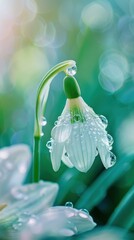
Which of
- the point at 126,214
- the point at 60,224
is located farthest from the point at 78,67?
the point at 60,224

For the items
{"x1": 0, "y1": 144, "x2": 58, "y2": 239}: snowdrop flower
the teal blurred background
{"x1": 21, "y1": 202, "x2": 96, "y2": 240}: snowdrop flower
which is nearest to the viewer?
{"x1": 21, "y1": 202, "x2": 96, "y2": 240}: snowdrop flower

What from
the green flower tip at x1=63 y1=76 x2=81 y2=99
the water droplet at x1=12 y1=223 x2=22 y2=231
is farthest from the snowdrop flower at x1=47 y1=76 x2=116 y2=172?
the water droplet at x1=12 y1=223 x2=22 y2=231

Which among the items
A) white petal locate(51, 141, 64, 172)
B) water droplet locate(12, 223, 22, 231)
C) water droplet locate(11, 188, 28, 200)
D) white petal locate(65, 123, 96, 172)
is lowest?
water droplet locate(12, 223, 22, 231)

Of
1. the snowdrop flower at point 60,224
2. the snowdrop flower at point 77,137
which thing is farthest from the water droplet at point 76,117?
the snowdrop flower at point 60,224

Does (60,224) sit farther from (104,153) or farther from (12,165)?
(12,165)

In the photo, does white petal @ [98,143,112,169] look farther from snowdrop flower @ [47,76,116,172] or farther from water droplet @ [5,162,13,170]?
water droplet @ [5,162,13,170]

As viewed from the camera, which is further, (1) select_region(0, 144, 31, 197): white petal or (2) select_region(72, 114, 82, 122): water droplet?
(1) select_region(0, 144, 31, 197): white petal

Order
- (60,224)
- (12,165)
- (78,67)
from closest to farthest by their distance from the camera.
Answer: (60,224), (12,165), (78,67)
